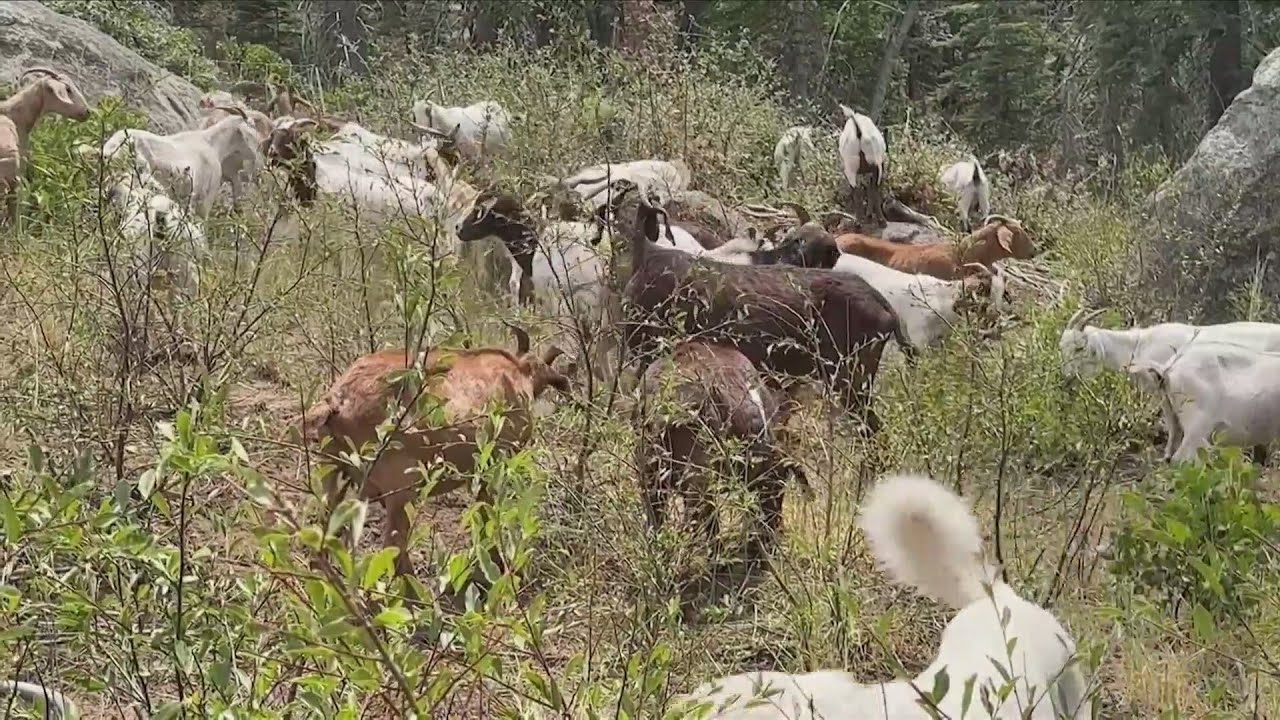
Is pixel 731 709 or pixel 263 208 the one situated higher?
pixel 731 709

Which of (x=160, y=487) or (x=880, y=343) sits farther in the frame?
(x=880, y=343)

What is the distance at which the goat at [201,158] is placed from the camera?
25.0 feet

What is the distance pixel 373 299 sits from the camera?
641cm

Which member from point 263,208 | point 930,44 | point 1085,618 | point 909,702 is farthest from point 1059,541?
point 930,44

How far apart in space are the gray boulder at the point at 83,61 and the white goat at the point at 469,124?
2197mm

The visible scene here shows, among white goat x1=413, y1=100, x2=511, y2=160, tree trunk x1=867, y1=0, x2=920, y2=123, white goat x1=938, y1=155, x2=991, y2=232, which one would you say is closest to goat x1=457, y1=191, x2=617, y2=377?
white goat x1=413, y1=100, x2=511, y2=160

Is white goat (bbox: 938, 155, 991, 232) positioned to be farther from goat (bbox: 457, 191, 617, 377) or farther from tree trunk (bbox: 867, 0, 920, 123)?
tree trunk (bbox: 867, 0, 920, 123)

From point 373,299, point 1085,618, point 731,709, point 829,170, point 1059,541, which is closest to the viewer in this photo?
Answer: point 731,709

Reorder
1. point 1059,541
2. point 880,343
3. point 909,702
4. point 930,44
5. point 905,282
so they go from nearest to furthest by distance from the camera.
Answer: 1. point 909,702
2. point 1059,541
3. point 880,343
4. point 905,282
5. point 930,44

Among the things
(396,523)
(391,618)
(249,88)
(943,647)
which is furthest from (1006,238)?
(249,88)

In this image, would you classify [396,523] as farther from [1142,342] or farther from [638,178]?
[638,178]

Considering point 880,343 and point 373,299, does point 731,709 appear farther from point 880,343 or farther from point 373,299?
point 373,299

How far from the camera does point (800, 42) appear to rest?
2150 centimetres

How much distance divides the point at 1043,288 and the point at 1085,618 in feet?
18.6
